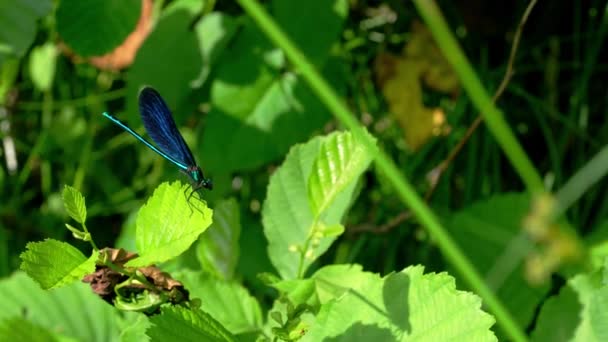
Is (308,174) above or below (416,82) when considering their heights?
above

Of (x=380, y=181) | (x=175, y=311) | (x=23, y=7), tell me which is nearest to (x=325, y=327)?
(x=175, y=311)

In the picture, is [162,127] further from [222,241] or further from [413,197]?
[413,197]

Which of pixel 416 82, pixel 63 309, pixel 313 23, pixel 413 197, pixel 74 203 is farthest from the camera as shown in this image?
pixel 416 82

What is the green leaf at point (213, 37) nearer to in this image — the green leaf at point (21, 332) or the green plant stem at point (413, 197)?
the green leaf at point (21, 332)

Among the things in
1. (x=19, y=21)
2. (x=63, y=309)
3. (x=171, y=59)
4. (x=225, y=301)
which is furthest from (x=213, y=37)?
(x=225, y=301)

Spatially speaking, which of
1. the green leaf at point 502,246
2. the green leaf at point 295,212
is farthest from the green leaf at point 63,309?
the green leaf at point 502,246

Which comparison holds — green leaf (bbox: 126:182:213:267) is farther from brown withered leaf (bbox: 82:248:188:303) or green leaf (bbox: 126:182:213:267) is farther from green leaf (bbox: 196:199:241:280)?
green leaf (bbox: 196:199:241:280)
